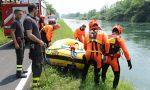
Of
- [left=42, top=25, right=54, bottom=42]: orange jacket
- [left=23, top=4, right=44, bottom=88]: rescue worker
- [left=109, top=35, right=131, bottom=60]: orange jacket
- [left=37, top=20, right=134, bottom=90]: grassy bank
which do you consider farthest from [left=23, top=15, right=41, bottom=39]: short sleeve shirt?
[left=42, top=25, right=54, bottom=42]: orange jacket

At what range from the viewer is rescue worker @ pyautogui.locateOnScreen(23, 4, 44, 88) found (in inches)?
292

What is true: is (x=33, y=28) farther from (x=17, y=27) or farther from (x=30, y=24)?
(x=17, y=27)

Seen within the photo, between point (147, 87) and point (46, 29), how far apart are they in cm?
430

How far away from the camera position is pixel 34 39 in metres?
7.41

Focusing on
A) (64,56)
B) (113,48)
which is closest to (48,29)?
(64,56)

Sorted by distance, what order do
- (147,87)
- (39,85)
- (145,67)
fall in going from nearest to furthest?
(39,85) → (147,87) → (145,67)

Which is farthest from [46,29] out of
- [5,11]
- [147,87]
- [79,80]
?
[5,11]

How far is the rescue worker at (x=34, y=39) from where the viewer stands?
7414mm

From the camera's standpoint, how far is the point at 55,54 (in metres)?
9.91

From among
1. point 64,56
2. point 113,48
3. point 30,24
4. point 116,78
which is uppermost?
point 30,24

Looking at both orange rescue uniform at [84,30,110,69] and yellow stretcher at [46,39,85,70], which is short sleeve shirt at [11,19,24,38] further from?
orange rescue uniform at [84,30,110,69]

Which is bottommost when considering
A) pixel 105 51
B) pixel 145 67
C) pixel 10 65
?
pixel 145 67

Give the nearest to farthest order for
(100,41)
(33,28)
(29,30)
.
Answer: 1. (29,30)
2. (33,28)
3. (100,41)

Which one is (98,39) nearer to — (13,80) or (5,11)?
(13,80)
